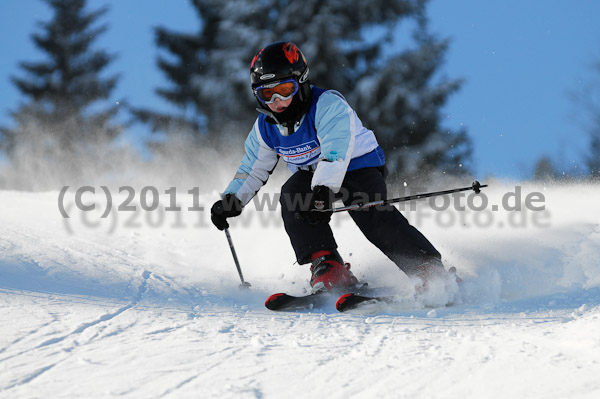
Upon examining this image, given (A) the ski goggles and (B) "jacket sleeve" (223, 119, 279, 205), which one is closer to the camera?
(A) the ski goggles

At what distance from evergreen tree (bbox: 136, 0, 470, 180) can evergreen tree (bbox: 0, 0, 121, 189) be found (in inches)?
222

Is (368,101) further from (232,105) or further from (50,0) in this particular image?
(50,0)

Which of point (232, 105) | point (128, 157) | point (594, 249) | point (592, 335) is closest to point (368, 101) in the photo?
point (232, 105)

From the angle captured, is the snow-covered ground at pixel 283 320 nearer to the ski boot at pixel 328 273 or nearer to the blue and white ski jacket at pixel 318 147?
the ski boot at pixel 328 273

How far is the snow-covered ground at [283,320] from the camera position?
1814 mm

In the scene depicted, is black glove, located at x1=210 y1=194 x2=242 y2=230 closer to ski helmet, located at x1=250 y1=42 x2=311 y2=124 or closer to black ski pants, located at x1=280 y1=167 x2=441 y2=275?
black ski pants, located at x1=280 y1=167 x2=441 y2=275

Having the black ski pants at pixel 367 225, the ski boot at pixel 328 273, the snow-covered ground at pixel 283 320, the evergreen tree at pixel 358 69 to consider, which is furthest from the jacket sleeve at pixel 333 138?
the evergreen tree at pixel 358 69

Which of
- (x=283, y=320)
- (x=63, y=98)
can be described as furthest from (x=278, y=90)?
(x=63, y=98)

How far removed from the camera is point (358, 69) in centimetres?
1562

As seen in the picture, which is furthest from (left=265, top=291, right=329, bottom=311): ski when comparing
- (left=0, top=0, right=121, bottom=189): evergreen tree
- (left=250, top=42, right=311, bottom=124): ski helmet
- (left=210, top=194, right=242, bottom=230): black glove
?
(left=0, top=0, right=121, bottom=189): evergreen tree

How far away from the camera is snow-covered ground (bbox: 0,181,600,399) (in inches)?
71.4

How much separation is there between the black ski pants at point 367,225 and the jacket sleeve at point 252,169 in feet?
0.87

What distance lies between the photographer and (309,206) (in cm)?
325

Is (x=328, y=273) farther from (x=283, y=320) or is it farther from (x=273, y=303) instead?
(x=283, y=320)
